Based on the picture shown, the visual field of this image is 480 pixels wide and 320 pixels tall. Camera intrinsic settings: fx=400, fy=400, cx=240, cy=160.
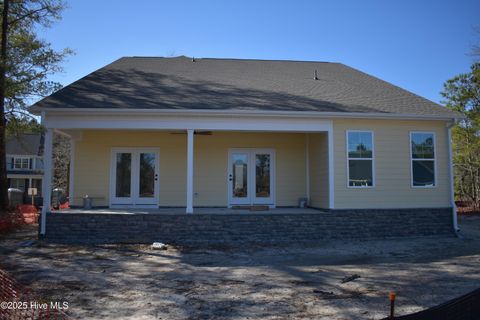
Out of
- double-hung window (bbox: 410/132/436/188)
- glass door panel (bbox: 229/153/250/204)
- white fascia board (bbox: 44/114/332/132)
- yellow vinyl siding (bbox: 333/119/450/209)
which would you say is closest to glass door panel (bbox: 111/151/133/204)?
white fascia board (bbox: 44/114/332/132)

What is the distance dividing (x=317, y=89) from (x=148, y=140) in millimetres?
6300

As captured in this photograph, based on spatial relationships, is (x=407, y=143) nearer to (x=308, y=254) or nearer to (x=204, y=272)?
(x=308, y=254)

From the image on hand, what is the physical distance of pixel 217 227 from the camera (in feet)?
36.9

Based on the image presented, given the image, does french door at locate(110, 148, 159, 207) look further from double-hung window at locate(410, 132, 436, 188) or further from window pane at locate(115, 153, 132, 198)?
double-hung window at locate(410, 132, 436, 188)

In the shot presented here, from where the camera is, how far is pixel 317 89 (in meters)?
14.4

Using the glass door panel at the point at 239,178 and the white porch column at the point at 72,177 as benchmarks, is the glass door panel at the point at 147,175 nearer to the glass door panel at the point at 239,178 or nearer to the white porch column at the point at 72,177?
the white porch column at the point at 72,177

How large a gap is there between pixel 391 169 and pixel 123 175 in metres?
8.88

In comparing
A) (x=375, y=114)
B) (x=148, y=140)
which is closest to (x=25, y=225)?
(x=148, y=140)

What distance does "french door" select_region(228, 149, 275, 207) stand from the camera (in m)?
14.1

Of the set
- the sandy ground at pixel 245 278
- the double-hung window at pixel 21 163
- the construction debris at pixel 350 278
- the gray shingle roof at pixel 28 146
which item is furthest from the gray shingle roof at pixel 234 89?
the double-hung window at pixel 21 163

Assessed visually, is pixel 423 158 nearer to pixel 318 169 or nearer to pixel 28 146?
pixel 318 169

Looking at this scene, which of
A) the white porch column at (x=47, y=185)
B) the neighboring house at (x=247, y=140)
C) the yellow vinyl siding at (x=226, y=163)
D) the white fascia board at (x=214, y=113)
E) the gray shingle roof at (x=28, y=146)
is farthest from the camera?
the gray shingle roof at (x=28, y=146)

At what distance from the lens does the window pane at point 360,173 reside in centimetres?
1220

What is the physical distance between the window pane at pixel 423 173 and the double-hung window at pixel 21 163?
3908cm
